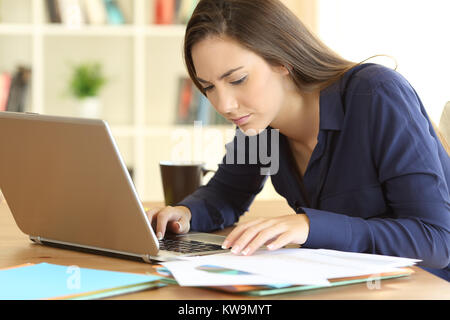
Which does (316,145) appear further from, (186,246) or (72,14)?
(72,14)

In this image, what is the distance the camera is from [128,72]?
12.1ft

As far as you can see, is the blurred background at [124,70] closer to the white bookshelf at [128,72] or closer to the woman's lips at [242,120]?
the white bookshelf at [128,72]

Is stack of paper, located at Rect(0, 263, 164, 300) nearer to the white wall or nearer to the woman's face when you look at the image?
the woman's face

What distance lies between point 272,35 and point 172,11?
7.87 ft

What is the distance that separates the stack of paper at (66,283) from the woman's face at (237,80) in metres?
0.52

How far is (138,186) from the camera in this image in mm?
3674

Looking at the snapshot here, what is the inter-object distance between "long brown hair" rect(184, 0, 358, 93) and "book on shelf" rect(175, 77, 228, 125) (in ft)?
7.34

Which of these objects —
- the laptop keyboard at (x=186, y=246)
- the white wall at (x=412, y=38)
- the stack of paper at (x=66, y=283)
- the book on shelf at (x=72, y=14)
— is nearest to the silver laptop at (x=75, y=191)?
the laptop keyboard at (x=186, y=246)

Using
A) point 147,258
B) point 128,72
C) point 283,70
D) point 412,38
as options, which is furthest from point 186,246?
point 128,72

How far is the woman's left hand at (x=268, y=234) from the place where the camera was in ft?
3.04

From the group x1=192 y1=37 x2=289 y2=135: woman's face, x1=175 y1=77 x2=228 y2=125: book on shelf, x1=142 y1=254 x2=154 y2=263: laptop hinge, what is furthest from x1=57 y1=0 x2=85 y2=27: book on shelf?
x1=142 y1=254 x2=154 y2=263: laptop hinge

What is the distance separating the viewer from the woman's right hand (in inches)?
47.1

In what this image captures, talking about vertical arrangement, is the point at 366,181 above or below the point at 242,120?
below

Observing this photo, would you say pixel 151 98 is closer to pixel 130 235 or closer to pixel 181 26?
pixel 181 26
